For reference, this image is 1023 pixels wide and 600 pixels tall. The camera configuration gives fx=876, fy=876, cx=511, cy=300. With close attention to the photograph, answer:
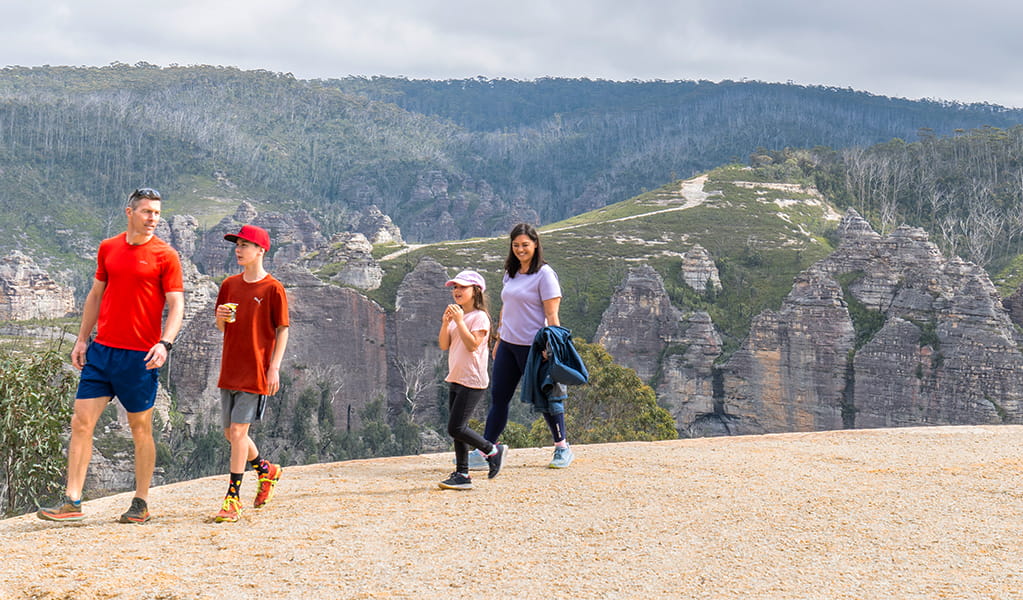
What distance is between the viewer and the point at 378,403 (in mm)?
53219

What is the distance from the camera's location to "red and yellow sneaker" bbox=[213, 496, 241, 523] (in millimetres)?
6836

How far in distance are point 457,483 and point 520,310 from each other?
178cm

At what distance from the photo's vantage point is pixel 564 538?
6.45m

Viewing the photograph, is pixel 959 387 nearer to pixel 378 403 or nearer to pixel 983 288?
pixel 983 288

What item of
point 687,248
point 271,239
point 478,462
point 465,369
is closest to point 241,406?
point 465,369

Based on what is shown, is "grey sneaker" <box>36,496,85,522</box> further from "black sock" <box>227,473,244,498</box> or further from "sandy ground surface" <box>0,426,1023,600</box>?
"black sock" <box>227,473,244,498</box>

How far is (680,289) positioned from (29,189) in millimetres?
88286

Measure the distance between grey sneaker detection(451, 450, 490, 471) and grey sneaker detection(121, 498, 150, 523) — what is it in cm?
342

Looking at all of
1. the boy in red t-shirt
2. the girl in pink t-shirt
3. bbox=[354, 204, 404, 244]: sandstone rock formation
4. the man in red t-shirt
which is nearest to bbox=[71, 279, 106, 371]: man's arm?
the man in red t-shirt

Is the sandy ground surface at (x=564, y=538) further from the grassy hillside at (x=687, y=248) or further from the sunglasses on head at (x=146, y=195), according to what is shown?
the grassy hillside at (x=687, y=248)

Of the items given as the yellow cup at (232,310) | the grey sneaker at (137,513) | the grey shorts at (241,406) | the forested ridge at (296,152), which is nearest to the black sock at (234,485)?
the grey shorts at (241,406)

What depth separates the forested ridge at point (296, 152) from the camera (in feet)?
397

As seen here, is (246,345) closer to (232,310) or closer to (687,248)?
(232,310)

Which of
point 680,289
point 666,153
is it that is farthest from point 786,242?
point 666,153
